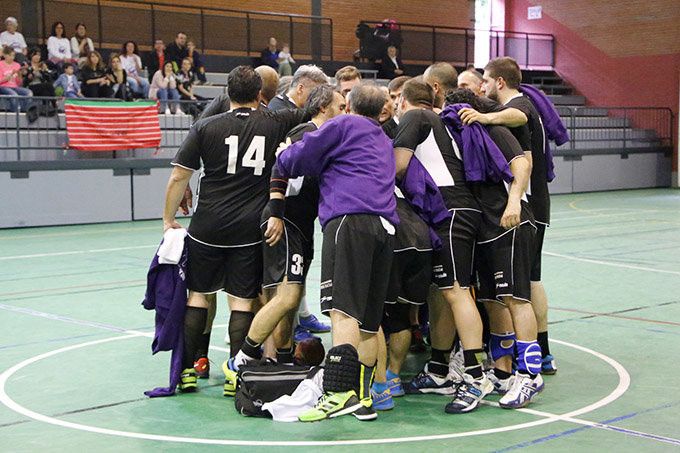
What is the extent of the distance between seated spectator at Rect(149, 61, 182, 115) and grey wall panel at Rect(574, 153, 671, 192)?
37.0 ft

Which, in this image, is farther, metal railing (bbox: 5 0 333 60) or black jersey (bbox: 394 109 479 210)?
metal railing (bbox: 5 0 333 60)

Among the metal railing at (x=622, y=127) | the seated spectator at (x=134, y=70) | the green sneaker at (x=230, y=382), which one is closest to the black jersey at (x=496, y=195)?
the green sneaker at (x=230, y=382)

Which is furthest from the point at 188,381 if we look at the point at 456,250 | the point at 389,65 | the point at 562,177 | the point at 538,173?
the point at 389,65

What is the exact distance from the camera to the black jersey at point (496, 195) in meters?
6.37

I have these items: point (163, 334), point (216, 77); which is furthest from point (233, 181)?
point (216, 77)

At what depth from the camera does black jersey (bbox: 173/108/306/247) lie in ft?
21.7

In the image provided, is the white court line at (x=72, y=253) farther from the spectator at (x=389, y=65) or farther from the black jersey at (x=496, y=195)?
the spectator at (x=389, y=65)

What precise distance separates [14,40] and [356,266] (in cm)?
1596

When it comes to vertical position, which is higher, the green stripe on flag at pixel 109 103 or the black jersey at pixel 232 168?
the green stripe on flag at pixel 109 103

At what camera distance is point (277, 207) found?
6320mm

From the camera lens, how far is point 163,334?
654cm

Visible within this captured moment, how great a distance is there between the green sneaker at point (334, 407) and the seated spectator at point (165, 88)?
15.4 m

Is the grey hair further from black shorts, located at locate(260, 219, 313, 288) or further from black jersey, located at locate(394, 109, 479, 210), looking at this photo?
black shorts, located at locate(260, 219, 313, 288)

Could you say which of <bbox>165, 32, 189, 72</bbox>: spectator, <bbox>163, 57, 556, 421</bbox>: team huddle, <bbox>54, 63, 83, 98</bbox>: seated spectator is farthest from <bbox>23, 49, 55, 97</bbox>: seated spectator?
<bbox>163, 57, 556, 421</bbox>: team huddle
